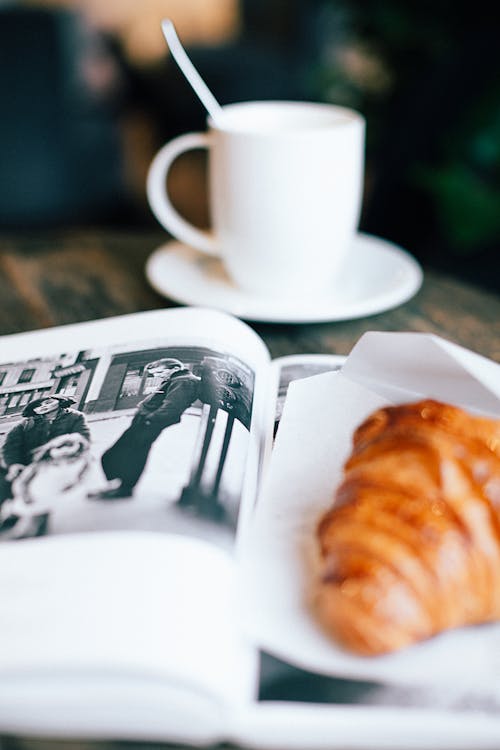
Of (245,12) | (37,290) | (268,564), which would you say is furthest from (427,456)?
(245,12)

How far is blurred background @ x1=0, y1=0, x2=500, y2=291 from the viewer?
1.11 m

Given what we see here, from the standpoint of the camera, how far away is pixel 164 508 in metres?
0.33

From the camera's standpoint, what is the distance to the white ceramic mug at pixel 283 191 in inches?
22.4

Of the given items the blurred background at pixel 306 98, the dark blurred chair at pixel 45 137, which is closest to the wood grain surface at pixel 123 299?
the blurred background at pixel 306 98

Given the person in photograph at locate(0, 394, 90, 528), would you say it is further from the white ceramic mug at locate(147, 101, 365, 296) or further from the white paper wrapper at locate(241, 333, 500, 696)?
the white ceramic mug at locate(147, 101, 365, 296)

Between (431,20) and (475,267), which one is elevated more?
(431,20)

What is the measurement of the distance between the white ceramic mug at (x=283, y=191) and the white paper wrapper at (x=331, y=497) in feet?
Answer: 0.60

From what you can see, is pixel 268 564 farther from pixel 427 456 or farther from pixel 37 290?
pixel 37 290

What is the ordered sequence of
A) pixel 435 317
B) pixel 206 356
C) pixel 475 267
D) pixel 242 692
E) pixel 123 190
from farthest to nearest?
pixel 123 190
pixel 475 267
pixel 435 317
pixel 206 356
pixel 242 692

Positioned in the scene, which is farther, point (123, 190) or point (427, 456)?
point (123, 190)

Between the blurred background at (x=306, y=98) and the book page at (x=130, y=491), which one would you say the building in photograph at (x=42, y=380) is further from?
the blurred background at (x=306, y=98)

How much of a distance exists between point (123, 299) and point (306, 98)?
4.38 feet

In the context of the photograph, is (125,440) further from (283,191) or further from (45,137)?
(45,137)

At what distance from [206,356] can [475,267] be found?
2.53 ft
